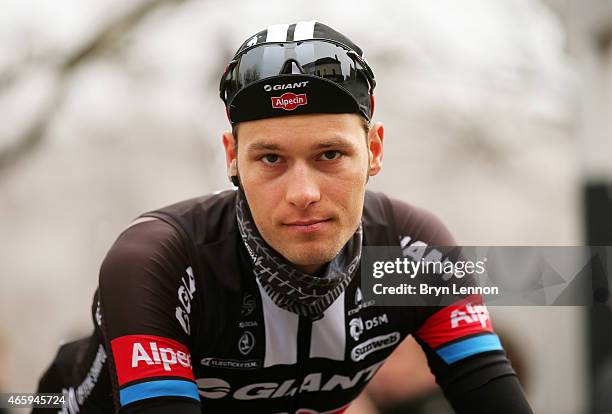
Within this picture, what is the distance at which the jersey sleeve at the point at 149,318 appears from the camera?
7.64 ft

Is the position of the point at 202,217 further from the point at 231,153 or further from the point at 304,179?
the point at 304,179

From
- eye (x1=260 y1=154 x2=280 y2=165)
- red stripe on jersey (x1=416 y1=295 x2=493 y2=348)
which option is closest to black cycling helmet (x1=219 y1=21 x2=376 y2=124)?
eye (x1=260 y1=154 x2=280 y2=165)

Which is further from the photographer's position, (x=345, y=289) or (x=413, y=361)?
(x=413, y=361)

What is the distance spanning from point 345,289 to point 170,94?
418 centimetres

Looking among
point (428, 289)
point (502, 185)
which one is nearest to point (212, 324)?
point (428, 289)

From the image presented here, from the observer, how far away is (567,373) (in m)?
6.22

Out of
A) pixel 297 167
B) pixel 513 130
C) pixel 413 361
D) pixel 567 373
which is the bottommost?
pixel 567 373

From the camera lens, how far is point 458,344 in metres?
2.92

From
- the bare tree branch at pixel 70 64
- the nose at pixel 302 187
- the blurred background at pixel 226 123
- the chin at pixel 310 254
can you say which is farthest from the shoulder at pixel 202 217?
the bare tree branch at pixel 70 64

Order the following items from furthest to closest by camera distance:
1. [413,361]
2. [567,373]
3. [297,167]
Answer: [567,373]
[413,361]
[297,167]

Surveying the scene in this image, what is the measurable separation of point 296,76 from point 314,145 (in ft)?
0.68

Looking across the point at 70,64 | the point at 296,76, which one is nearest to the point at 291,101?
the point at 296,76

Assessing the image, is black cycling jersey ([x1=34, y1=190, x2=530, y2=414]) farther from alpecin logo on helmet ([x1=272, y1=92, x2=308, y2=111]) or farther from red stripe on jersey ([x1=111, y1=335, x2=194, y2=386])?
alpecin logo on helmet ([x1=272, y1=92, x2=308, y2=111])

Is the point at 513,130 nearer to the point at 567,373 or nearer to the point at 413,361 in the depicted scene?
the point at 567,373
